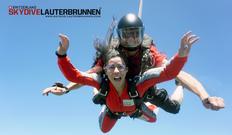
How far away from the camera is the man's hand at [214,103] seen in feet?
17.3

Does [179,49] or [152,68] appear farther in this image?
[152,68]

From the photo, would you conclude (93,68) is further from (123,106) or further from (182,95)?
(182,95)

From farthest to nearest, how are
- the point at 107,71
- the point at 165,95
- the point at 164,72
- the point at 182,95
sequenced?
the point at 182,95 → the point at 165,95 → the point at 107,71 → the point at 164,72

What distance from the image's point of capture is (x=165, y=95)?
7820 millimetres

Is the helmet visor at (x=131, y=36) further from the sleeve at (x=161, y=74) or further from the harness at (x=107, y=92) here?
the harness at (x=107, y=92)

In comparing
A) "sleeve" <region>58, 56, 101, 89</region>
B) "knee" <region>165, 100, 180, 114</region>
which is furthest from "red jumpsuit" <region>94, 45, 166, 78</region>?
"knee" <region>165, 100, 180, 114</region>

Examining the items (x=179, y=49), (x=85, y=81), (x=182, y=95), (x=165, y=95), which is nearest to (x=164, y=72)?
(x=179, y=49)

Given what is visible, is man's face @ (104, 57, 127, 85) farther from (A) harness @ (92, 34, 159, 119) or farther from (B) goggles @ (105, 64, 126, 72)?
(A) harness @ (92, 34, 159, 119)

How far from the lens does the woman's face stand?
21.5 feet

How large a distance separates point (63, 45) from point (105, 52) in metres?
1.07

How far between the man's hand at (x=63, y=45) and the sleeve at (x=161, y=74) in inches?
51.5

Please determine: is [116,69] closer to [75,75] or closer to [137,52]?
[137,52]

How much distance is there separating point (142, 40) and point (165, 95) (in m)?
1.43

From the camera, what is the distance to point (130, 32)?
21.4 ft
